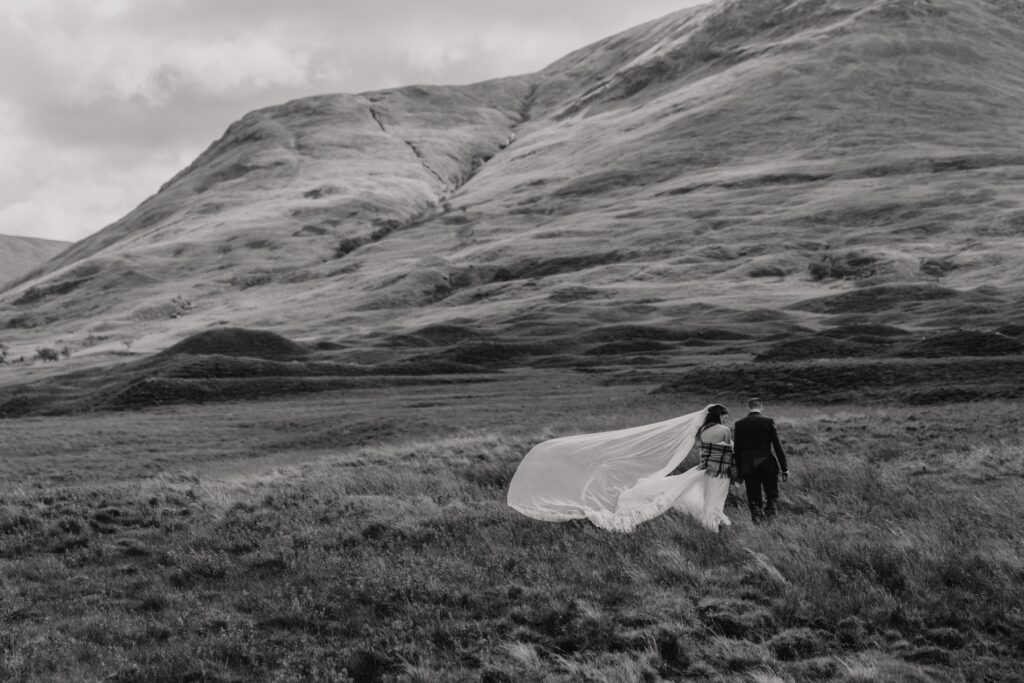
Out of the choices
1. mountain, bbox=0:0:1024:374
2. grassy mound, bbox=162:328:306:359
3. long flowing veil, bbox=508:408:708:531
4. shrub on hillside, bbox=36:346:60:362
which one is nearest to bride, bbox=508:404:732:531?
long flowing veil, bbox=508:408:708:531

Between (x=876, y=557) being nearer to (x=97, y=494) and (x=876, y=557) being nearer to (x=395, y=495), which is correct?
(x=395, y=495)

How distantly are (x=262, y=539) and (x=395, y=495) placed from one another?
4.31m

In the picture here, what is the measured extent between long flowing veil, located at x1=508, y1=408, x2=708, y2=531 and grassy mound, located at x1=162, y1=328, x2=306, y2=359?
71418 millimetres

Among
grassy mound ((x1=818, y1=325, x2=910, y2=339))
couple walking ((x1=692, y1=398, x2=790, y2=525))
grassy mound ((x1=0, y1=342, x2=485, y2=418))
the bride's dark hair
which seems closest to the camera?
couple walking ((x1=692, y1=398, x2=790, y2=525))

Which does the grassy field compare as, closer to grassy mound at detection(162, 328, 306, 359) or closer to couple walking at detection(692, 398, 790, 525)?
couple walking at detection(692, 398, 790, 525)

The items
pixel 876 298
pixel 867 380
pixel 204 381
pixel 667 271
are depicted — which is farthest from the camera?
pixel 667 271

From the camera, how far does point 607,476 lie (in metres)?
17.7

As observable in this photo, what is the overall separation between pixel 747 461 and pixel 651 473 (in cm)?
188

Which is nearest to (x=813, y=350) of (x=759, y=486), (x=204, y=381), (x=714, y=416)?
(x=204, y=381)

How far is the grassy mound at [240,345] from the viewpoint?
86.1m

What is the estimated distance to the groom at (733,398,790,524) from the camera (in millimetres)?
17453

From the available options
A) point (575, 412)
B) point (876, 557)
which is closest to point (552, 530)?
point (876, 557)

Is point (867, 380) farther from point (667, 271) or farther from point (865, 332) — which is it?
point (667, 271)

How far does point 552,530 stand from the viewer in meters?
15.4
